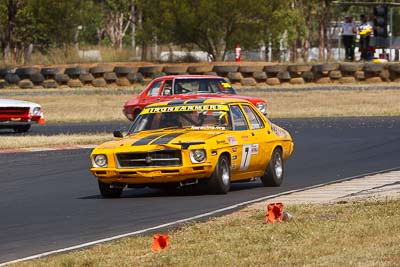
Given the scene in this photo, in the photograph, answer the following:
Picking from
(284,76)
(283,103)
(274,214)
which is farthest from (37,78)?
(274,214)

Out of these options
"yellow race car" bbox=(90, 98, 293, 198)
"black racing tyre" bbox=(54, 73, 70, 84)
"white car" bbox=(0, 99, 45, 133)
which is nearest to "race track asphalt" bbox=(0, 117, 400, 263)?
"yellow race car" bbox=(90, 98, 293, 198)

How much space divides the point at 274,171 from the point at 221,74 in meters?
25.7

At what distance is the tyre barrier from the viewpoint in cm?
4216

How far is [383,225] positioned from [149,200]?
15.0ft

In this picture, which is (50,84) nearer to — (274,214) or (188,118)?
(188,118)

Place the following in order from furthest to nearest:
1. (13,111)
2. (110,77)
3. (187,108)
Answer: (110,77), (13,111), (187,108)

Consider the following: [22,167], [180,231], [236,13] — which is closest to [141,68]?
[236,13]

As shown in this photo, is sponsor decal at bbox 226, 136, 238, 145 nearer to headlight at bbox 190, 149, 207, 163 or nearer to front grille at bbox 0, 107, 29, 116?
headlight at bbox 190, 149, 207, 163

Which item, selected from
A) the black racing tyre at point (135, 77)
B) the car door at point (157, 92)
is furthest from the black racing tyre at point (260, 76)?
the car door at point (157, 92)

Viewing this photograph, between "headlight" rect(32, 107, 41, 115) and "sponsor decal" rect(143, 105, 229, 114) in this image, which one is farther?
"headlight" rect(32, 107, 41, 115)

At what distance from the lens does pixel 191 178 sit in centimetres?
1509

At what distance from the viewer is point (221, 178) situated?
15195 millimetres

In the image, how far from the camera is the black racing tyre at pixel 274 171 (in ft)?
53.7

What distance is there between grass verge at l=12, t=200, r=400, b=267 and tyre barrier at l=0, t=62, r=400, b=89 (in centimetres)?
2948
